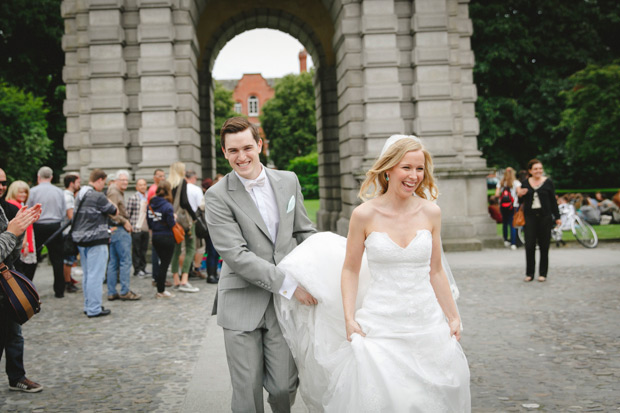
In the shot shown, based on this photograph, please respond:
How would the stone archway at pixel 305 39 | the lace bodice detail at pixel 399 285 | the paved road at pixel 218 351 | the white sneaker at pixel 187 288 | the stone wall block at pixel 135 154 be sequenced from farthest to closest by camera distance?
the stone archway at pixel 305 39 → the stone wall block at pixel 135 154 → the white sneaker at pixel 187 288 → the paved road at pixel 218 351 → the lace bodice detail at pixel 399 285

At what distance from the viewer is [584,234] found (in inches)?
549

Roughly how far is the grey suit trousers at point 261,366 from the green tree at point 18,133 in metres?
22.1

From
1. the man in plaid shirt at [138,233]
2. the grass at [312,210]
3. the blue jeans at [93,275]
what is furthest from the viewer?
the grass at [312,210]

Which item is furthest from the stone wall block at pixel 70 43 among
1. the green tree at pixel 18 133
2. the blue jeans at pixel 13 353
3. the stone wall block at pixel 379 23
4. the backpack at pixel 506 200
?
the blue jeans at pixel 13 353

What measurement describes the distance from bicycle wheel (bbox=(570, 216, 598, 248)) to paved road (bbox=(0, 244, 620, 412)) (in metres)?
4.29

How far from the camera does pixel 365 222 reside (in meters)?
3.20

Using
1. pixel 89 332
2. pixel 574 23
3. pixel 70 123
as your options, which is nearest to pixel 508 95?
pixel 574 23

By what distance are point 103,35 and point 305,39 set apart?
8.20 metres

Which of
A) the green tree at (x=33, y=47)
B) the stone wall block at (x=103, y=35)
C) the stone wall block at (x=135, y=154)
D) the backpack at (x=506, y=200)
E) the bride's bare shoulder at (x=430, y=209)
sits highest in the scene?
the green tree at (x=33, y=47)

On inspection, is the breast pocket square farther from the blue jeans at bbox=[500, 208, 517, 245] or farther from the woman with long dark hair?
the blue jeans at bbox=[500, 208, 517, 245]

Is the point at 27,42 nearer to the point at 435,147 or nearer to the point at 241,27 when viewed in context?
the point at 241,27

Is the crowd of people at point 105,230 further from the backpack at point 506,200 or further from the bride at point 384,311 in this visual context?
the backpack at point 506,200

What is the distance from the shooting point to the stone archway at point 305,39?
19.3m

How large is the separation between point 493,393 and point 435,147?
949cm
